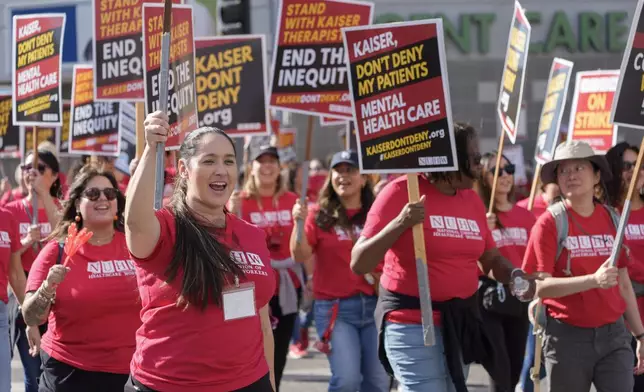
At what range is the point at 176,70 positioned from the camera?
20.4ft

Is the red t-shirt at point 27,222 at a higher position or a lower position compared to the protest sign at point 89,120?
lower

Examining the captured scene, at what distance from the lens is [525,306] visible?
8219 mm

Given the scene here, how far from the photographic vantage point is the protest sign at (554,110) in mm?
10406

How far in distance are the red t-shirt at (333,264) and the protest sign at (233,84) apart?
1126 millimetres

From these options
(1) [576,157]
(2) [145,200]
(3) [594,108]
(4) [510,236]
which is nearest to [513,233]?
(4) [510,236]

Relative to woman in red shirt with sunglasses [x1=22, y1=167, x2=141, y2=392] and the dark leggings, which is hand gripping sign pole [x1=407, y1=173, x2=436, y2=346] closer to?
woman in red shirt with sunglasses [x1=22, y1=167, x2=141, y2=392]

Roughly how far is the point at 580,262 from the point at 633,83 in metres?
0.95

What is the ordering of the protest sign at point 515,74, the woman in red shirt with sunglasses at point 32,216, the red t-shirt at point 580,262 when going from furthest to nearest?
the protest sign at point 515,74
the woman in red shirt with sunglasses at point 32,216
the red t-shirt at point 580,262

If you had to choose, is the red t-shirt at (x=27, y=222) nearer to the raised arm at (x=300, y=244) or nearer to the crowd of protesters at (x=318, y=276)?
the crowd of protesters at (x=318, y=276)

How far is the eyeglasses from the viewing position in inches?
253

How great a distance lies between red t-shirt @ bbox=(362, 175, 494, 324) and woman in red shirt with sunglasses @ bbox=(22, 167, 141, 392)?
1.26 metres

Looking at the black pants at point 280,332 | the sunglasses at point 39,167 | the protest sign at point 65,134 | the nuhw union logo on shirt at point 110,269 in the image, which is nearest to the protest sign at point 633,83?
the nuhw union logo on shirt at point 110,269

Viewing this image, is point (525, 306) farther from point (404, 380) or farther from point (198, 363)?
point (198, 363)

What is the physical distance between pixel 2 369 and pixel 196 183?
293 centimetres
